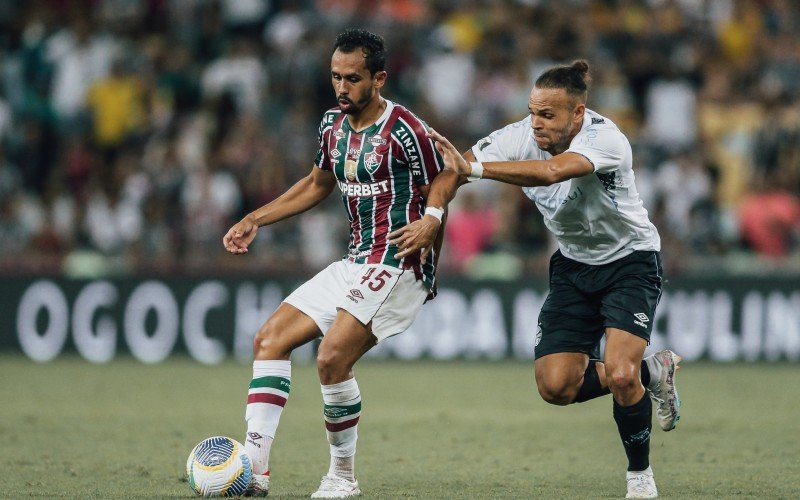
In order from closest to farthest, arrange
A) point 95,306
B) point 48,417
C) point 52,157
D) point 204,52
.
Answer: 1. point 48,417
2. point 95,306
3. point 52,157
4. point 204,52

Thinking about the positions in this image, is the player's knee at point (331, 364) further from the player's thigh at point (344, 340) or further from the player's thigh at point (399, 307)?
the player's thigh at point (399, 307)

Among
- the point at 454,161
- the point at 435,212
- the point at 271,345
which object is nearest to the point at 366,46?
the point at 454,161

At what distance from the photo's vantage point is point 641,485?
6980 millimetres

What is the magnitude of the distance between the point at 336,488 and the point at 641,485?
1.62 m

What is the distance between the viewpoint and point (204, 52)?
18469 mm

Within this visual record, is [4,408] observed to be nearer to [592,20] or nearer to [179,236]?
[179,236]

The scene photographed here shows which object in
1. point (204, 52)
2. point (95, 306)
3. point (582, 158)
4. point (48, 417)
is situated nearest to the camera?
point (582, 158)

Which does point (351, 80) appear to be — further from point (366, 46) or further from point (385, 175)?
point (385, 175)

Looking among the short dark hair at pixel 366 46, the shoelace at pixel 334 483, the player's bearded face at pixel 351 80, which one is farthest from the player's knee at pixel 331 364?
the short dark hair at pixel 366 46

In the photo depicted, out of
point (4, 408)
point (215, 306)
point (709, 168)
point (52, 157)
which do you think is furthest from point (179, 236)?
point (709, 168)

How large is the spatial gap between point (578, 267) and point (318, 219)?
852 cm

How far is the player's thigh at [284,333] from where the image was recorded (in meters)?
6.99

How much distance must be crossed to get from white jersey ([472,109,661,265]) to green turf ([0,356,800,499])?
1.38 meters

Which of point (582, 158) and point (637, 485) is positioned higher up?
point (582, 158)
